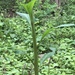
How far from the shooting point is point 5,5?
6.21 m

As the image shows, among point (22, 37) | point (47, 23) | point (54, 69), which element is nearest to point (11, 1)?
point (47, 23)

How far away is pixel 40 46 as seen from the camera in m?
3.64

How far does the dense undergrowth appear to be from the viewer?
2709 mm

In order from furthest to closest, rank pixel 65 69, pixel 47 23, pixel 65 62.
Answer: pixel 47 23
pixel 65 62
pixel 65 69

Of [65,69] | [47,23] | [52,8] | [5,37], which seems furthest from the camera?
[52,8]

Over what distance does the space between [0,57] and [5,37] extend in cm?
91

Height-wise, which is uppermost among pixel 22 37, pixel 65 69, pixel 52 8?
pixel 52 8

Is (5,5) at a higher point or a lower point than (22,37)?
higher

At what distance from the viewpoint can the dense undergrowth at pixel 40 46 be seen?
271 cm

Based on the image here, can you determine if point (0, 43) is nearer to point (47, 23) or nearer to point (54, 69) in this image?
point (54, 69)

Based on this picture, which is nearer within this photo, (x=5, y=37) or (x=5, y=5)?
(x=5, y=37)

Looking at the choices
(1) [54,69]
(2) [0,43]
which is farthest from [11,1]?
(1) [54,69]

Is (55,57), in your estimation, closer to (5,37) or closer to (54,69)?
(54,69)

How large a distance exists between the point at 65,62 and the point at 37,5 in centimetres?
301
